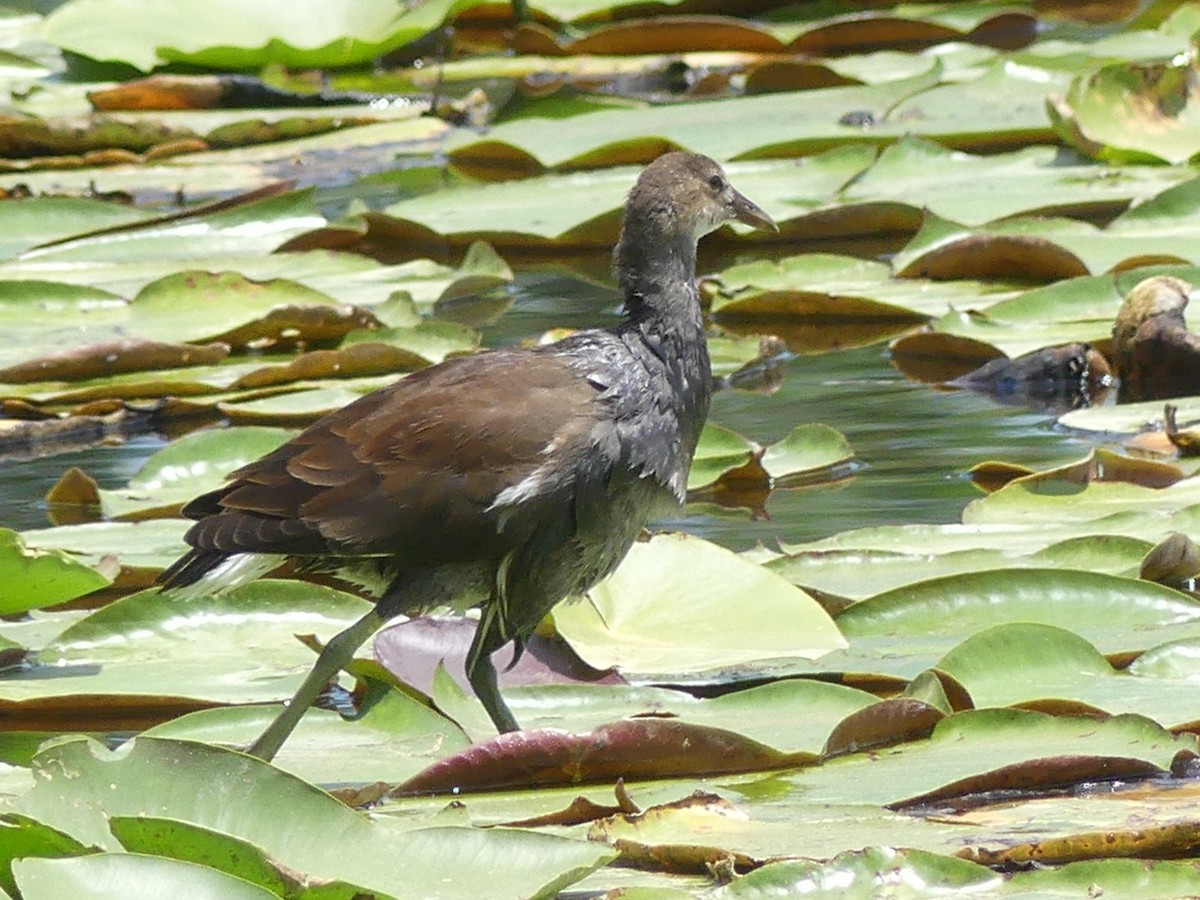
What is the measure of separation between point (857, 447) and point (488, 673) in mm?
1661

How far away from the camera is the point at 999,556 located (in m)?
3.68

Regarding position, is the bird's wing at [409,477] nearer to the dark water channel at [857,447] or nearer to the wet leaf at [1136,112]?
the dark water channel at [857,447]

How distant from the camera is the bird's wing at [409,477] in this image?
3145 mm

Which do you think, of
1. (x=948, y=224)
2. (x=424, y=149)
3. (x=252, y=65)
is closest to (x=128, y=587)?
(x=948, y=224)

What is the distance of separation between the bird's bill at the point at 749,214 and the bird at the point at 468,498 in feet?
2.38

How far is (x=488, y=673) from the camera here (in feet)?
10.9

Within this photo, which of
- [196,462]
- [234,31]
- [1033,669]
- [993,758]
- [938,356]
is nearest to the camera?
[993,758]

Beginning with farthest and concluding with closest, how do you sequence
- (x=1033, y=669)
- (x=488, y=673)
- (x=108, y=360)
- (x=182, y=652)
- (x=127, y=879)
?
1. (x=108, y=360)
2. (x=182, y=652)
3. (x=488, y=673)
4. (x=1033, y=669)
5. (x=127, y=879)

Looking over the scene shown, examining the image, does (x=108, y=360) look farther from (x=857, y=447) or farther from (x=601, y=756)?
(x=601, y=756)

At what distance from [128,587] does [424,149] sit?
181 inches

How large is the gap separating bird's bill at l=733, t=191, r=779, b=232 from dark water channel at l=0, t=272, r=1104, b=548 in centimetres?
58

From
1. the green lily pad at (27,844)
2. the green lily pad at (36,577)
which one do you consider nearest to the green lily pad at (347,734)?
the green lily pad at (36,577)

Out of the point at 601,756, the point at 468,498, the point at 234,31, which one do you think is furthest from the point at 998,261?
the point at 234,31

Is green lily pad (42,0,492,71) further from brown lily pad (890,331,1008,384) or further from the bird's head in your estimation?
the bird's head
